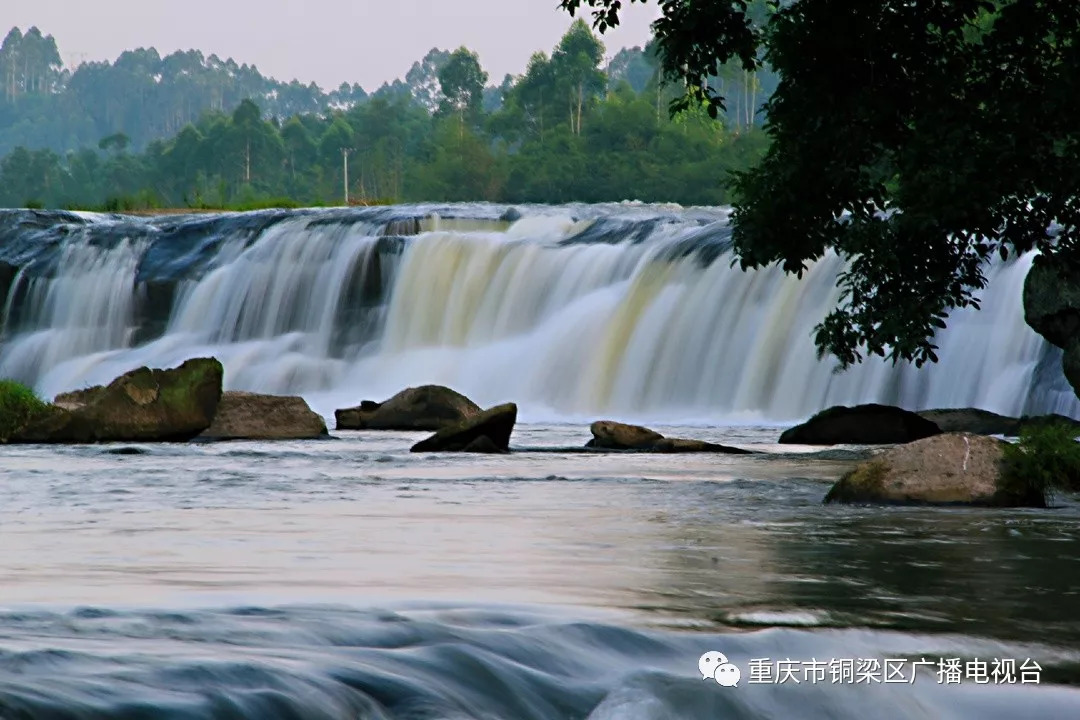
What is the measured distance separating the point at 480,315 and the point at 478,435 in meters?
15.3

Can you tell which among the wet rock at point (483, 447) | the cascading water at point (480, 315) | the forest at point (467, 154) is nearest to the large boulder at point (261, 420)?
the wet rock at point (483, 447)

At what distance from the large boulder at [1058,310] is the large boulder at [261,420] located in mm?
8545

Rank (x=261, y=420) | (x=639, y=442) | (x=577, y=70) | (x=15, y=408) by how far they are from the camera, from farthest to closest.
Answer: (x=577, y=70), (x=261, y=420), (x=15, y=408), (x=639, y=442)

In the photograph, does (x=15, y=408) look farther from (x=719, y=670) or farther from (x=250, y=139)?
(x=250, y=139)

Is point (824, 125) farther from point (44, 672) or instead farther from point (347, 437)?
point (44, 672)

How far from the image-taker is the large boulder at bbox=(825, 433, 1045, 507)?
1143 cm

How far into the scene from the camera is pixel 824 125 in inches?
570

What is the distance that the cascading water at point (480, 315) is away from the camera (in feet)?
86.5

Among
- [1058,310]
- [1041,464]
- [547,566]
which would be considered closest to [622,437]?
[1058,310]

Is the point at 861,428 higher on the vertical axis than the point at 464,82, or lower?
lower

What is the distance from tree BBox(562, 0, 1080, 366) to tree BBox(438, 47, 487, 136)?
116390mm

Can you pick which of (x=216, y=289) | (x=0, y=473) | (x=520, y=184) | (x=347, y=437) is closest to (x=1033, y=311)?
(x=347, y=437)

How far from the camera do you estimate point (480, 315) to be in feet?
110

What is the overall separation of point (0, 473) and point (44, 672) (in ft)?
33.5
